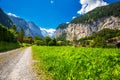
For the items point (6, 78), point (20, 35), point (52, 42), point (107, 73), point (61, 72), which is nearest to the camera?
point (107, 73)

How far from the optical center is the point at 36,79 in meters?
15.6

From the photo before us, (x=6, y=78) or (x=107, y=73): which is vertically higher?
(x=107, y=73)

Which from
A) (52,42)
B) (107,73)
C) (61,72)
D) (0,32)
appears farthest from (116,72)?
(52,42)

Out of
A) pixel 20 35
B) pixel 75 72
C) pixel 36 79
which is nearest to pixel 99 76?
pixel 75 72

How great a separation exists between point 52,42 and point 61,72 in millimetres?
152569

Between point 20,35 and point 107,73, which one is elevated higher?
point 20,35

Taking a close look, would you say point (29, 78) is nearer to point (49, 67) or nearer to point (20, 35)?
point (49, 67)

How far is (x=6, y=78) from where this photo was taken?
1546 cm

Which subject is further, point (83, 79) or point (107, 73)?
point (83, 79)

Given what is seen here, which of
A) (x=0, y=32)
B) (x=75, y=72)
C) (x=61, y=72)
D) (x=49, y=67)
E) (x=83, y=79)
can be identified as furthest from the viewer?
(x=0, y=32)

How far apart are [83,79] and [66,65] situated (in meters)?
4.87

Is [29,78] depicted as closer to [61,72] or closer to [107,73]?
[61,72]

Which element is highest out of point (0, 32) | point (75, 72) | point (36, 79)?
point (0, 32)

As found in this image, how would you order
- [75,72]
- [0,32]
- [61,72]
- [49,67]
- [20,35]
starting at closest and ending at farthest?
[75,72], [61,72], [49,67], [0,32], [20,35]
